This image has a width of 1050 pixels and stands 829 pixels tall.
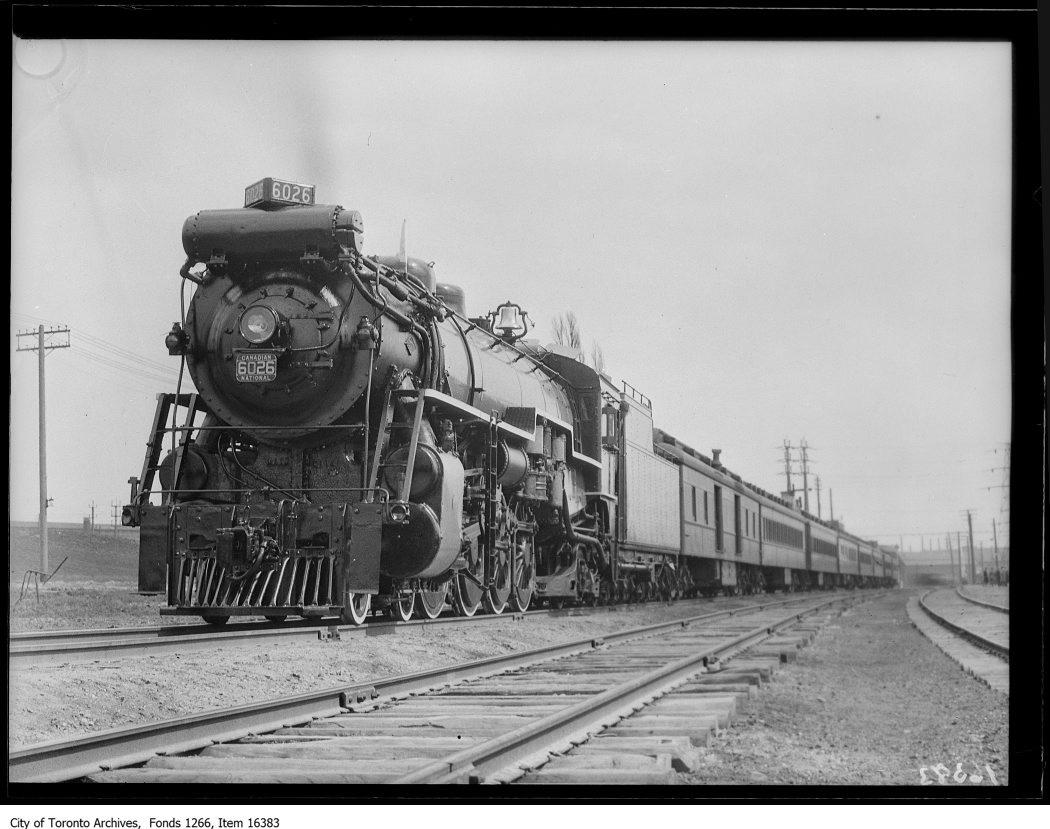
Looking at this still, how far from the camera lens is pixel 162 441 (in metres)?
8.48

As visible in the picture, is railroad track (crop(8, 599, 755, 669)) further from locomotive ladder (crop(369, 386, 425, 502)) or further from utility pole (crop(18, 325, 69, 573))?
locomotive ladder (crop(369, 386, 425, 502))

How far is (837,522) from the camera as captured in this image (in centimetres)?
3381

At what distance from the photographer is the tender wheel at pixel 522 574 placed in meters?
11.3

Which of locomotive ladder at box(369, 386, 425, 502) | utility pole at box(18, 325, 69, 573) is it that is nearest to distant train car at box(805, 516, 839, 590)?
locomotive ladder at box(369, 386, 425, 502)

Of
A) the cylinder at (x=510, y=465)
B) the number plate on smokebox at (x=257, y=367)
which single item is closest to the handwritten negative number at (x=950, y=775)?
the number plate on smokebox at (x=257, y=367)

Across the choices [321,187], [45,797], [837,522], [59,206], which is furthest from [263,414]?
[837,522]

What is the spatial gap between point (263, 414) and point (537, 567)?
4.98 metres

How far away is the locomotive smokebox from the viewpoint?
7.93 m

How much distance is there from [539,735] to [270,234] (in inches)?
193

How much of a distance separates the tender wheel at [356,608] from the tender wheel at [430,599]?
2.49 ft

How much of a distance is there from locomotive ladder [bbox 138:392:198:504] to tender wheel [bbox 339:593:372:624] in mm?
1621

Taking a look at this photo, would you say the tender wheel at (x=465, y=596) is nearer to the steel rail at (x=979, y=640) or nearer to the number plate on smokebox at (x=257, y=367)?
the number plate on smokebox at (x=257, y=367)

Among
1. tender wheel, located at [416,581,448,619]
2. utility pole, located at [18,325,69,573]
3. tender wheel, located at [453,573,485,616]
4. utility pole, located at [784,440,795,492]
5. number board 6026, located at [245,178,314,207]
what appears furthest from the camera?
tender wheel, located at [453,573,485,616]
